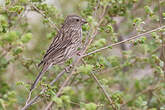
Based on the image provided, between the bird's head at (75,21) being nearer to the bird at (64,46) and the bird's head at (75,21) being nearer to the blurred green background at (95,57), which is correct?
the bird at (64,46)

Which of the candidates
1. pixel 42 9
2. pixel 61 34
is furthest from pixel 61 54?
pixel 42 9

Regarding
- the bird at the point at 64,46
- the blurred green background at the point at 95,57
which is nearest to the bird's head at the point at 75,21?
the bird at the point at 64,46

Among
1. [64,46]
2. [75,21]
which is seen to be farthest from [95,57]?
[75,21]

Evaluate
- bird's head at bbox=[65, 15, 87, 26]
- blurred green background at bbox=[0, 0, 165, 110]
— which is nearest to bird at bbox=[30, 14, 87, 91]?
bird's head at bbox=[65, 15, 87, 26]

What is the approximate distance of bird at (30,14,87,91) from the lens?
14.7 feet

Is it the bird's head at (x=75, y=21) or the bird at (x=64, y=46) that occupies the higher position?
the bird's head at (x=75, y=21)

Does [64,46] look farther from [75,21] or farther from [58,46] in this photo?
[75,21]

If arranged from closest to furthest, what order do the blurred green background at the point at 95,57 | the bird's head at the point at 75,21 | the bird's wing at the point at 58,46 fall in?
the blurred green background at the point at 95,57 → the bird's wing at the point at 58,46 → the bird's head at the point at 75,21

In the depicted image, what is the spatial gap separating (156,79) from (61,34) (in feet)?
8.49

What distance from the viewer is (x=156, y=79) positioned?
21.1 feet

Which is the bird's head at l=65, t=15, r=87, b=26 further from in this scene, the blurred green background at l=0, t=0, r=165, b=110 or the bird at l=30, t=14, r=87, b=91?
the blurred green background at l=0, t=0, r=165, b=110

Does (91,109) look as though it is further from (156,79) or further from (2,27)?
(156,79)

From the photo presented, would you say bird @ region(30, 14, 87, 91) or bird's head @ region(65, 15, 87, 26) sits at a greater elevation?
bird's head @ region(65, 15, 87, 26)

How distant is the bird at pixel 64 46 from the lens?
4473 mm
